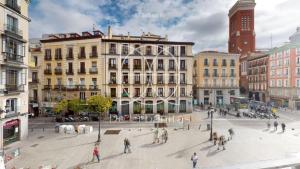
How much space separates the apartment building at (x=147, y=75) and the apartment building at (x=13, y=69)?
14.8 metres

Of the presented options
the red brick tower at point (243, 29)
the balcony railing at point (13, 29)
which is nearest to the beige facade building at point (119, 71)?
the balcony railing at point (13, 29)

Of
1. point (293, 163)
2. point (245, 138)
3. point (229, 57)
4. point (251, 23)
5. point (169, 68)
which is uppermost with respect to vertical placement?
point (251, 23)

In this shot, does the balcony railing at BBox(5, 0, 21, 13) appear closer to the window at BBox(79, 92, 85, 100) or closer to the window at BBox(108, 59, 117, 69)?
the window at BBox(108, 59, 117, 69)

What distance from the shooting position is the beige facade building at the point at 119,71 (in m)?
34.2

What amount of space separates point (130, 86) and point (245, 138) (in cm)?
1965

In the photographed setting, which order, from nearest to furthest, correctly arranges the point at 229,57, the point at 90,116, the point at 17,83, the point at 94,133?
the point at 17,83
the point at 94,133
the point at 90,116
the point at 229,57

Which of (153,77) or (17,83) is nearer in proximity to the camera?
(17,83)

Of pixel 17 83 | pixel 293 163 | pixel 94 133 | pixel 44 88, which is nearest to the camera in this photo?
pixel 293 163

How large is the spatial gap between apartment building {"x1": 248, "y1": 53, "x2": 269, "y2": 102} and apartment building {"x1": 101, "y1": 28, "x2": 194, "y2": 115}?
70.3ft

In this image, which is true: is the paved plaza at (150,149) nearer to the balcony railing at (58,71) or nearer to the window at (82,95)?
the window at (82,95)

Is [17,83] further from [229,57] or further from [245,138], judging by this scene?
[229,57]

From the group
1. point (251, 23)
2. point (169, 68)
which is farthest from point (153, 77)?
point (251, 23)

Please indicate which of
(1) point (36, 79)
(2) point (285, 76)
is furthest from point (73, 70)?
(2) point (285, 76)

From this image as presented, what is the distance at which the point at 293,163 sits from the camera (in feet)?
6.90
